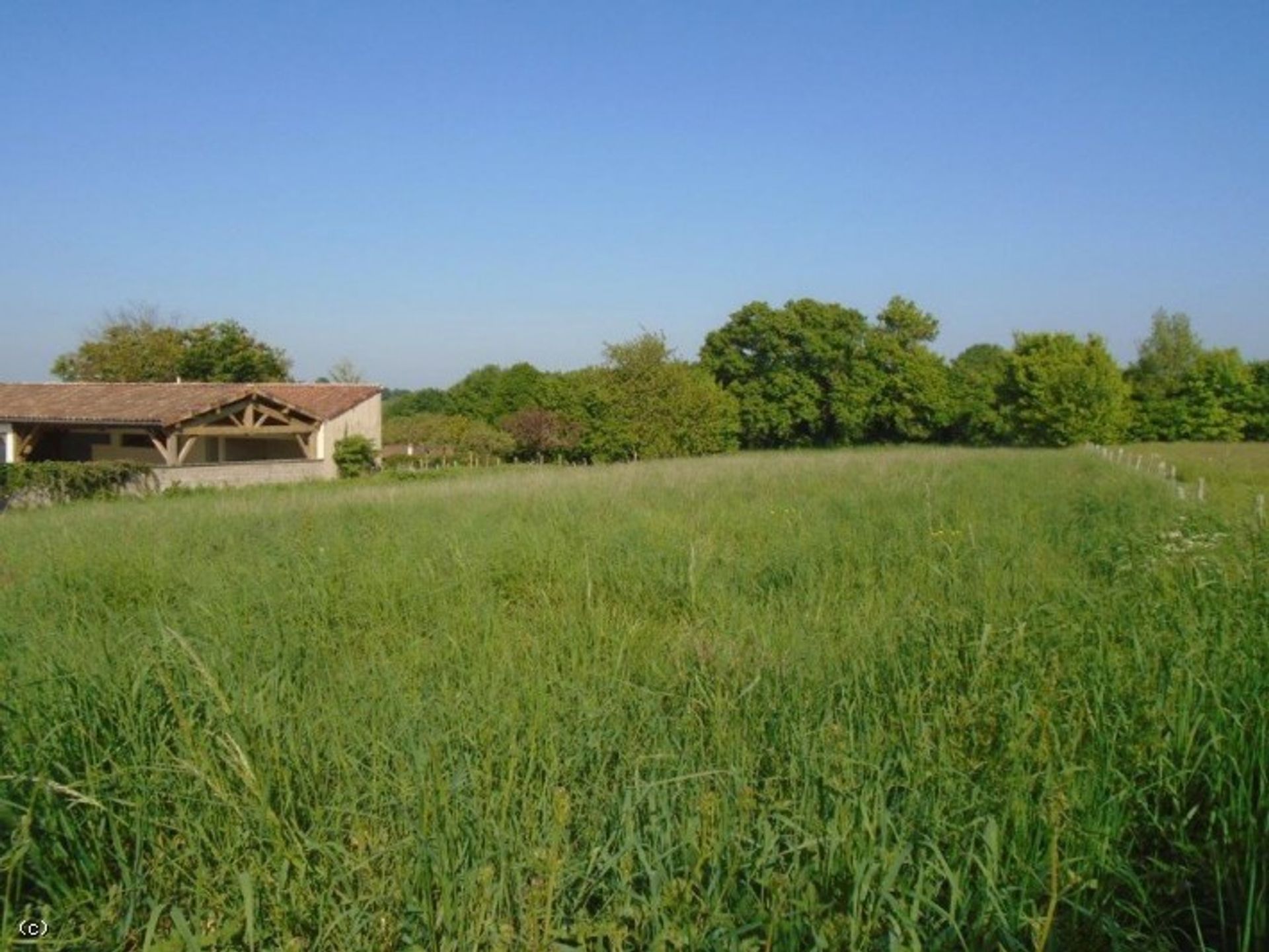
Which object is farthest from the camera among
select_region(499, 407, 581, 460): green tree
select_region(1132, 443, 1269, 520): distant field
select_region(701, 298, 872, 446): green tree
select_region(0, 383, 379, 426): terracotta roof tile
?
select_region(701, 298, 872, 446): green tree

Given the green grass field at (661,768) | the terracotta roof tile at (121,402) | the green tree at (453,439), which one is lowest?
the green grass field at (661,768)

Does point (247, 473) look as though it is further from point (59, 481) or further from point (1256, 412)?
point (1256, 412)

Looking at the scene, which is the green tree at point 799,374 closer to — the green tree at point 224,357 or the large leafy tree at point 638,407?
the large leafy tree at point 638,407

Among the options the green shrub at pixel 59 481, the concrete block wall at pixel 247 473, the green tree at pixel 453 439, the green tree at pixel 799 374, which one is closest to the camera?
the green shrub at pixel 59 481

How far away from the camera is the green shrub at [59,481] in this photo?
81.8ft

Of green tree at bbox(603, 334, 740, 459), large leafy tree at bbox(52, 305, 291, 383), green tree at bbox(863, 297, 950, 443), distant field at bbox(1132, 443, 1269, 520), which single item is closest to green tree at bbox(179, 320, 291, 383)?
large leafy tree at bbox(52, 305, 291, 383)

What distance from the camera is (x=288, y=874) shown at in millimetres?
2611

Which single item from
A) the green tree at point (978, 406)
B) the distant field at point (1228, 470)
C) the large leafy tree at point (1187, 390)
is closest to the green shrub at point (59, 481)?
the distant field at point (1228, 470)

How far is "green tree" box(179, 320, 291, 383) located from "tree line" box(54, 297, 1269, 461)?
82 millimetres

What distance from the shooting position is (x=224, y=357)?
50.6m

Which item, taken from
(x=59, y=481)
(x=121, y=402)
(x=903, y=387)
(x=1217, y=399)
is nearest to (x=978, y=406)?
(x=903, y=387)

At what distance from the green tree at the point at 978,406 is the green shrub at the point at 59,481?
4262 cm

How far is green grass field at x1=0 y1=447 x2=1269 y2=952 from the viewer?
7.70ft

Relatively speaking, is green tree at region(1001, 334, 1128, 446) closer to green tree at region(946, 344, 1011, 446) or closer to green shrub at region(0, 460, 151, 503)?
green tree at region(946, 344, 1011, 446)
